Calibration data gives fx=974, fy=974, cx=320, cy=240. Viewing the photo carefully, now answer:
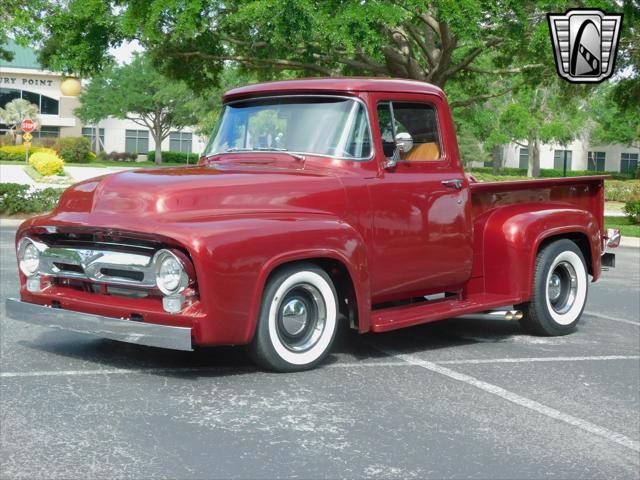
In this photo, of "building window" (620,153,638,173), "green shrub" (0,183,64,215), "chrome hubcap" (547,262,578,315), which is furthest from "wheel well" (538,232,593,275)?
"building window" (620,153,638,173)

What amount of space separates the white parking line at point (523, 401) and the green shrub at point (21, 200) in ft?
55.4

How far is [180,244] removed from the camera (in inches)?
237

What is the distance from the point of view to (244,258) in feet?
20.4

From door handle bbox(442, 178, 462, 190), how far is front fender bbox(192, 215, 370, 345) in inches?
56.6

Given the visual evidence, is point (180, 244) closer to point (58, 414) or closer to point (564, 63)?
point (58, 414)

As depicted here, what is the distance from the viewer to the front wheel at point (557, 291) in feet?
27.7

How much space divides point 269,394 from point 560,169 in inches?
3384

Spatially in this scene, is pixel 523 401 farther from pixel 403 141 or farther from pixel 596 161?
pixel 596 161

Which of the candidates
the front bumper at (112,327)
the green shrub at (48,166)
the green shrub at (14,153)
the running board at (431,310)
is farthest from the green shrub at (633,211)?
the green shrub at (14,153)

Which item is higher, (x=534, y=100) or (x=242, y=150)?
(x=534, y=100)

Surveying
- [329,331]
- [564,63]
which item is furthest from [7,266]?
[564,63]

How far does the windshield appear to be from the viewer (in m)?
7.27

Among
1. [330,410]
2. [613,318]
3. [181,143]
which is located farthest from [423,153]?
[181,143]

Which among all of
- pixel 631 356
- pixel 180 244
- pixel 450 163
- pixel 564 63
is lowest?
pixel 631 356
